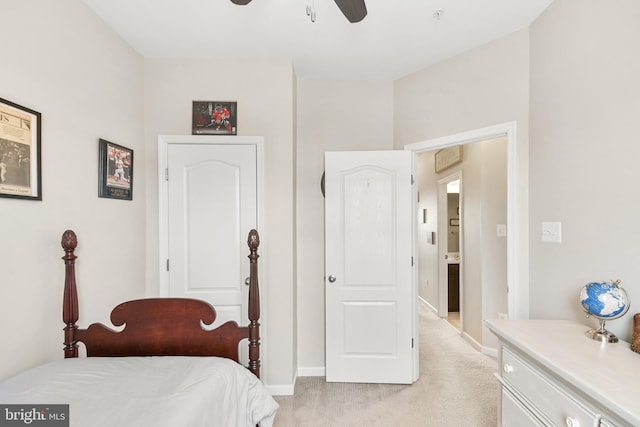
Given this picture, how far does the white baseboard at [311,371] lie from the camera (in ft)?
9.78

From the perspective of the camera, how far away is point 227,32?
228 centimetres

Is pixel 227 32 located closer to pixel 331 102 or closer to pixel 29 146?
pixel 331 102

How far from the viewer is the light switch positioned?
1891mm

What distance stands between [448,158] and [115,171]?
378 centimetres

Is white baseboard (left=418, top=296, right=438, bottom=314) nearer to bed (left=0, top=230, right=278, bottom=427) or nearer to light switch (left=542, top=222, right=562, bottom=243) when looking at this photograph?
light switch (left=542, top=222, right=562, bottom=243)

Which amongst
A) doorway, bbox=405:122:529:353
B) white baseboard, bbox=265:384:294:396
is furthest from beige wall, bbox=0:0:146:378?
doorway, bbox=405:122:529:353

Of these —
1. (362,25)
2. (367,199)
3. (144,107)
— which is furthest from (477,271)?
(144,107)

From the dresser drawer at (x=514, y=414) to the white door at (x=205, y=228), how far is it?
182 cm

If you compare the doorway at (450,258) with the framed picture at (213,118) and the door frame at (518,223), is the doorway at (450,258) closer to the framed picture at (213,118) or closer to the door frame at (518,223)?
the door frame at (518,223)

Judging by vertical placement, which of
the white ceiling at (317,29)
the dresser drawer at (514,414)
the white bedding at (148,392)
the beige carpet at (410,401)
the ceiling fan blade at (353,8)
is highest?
the white ceiling at (317,29)

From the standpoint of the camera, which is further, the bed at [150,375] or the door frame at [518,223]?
the door frame at [518,223]

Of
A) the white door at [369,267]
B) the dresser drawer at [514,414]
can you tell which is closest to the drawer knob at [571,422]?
the dresser drawer at [514,414]

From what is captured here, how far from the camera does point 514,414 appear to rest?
1.54 m

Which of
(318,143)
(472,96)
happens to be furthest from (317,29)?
(472,96)
